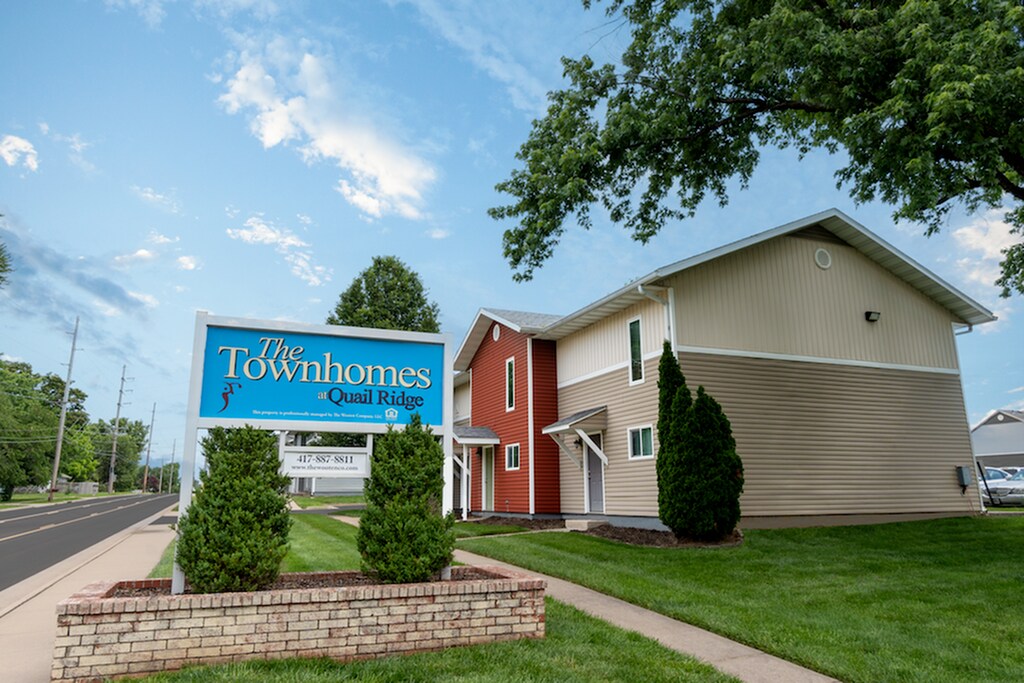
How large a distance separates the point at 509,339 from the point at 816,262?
9.22m

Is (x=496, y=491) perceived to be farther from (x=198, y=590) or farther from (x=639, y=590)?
(x=198, y=590)

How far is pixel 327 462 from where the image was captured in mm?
6789

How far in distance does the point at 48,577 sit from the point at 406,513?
7.81m

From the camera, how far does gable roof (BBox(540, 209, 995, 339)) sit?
1521 cm

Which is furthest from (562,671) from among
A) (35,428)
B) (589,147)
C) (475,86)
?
(35,428)

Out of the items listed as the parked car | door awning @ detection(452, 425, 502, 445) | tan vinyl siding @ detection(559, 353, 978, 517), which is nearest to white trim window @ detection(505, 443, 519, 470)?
door awning @ detection(452, 425, 502, 445)

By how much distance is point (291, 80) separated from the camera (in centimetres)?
1459

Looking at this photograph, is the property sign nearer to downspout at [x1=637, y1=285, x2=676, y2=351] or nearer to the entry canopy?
downspout at [x1=637, y1=285, x2=676, y2=351]

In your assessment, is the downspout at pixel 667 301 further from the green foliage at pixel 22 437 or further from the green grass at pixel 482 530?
the green foliage at pixel 22 437

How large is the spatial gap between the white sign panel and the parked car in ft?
79.8

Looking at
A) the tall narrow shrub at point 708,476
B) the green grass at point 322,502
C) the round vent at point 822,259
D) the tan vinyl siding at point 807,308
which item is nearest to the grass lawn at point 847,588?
the tall narrow shrub at point 708,476

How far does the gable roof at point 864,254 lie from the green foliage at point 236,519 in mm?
10277

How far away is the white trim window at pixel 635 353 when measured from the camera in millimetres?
15883

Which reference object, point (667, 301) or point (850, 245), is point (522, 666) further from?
point (850, 245)
